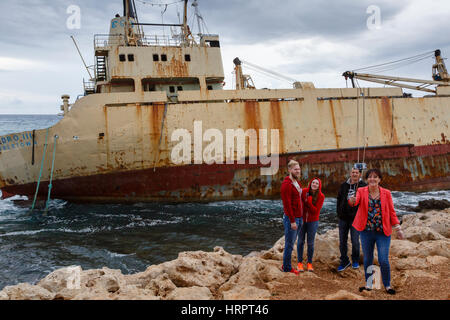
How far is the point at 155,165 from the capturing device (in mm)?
12039

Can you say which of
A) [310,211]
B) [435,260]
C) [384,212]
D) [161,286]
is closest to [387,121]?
[435,260]

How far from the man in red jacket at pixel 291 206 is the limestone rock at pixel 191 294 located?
127cm

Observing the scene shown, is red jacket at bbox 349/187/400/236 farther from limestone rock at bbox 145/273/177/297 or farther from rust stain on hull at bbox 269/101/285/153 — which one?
rust stain on hull at bbox 269/101/285/153

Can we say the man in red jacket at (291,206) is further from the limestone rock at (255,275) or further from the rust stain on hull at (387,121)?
the rust stain on hull at (387,121)

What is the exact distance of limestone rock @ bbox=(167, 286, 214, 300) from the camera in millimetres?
3537

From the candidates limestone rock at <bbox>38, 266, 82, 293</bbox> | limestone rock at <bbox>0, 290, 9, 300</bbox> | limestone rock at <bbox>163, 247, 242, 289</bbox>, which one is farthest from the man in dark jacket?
limestone rock at <bbox>0, 290, 9, 300</bbox>

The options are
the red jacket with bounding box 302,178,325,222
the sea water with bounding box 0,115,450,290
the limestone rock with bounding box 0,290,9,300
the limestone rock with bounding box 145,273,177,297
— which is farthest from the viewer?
the sea water with bounding box 0,115,450,290

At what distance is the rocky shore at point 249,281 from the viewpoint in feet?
11.5

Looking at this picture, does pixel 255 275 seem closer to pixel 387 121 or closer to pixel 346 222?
pixel 346 222

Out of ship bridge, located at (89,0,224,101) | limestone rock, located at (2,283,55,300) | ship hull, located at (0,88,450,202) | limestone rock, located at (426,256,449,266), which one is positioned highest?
ship bridge, located at (89,0,224,101)

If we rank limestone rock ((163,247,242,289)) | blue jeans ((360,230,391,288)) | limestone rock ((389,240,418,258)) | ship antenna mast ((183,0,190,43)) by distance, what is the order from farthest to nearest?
ship antenna mast ((183,0,190,43))
limestone rock ((389,240,418,258))
limestone rock ((163,247,242,289))
blue jeans ((360,230,391,288))

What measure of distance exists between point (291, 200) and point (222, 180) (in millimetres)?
8400

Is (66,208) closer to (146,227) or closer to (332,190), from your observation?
(146,227)

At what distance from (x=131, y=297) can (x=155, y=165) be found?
8.94m
